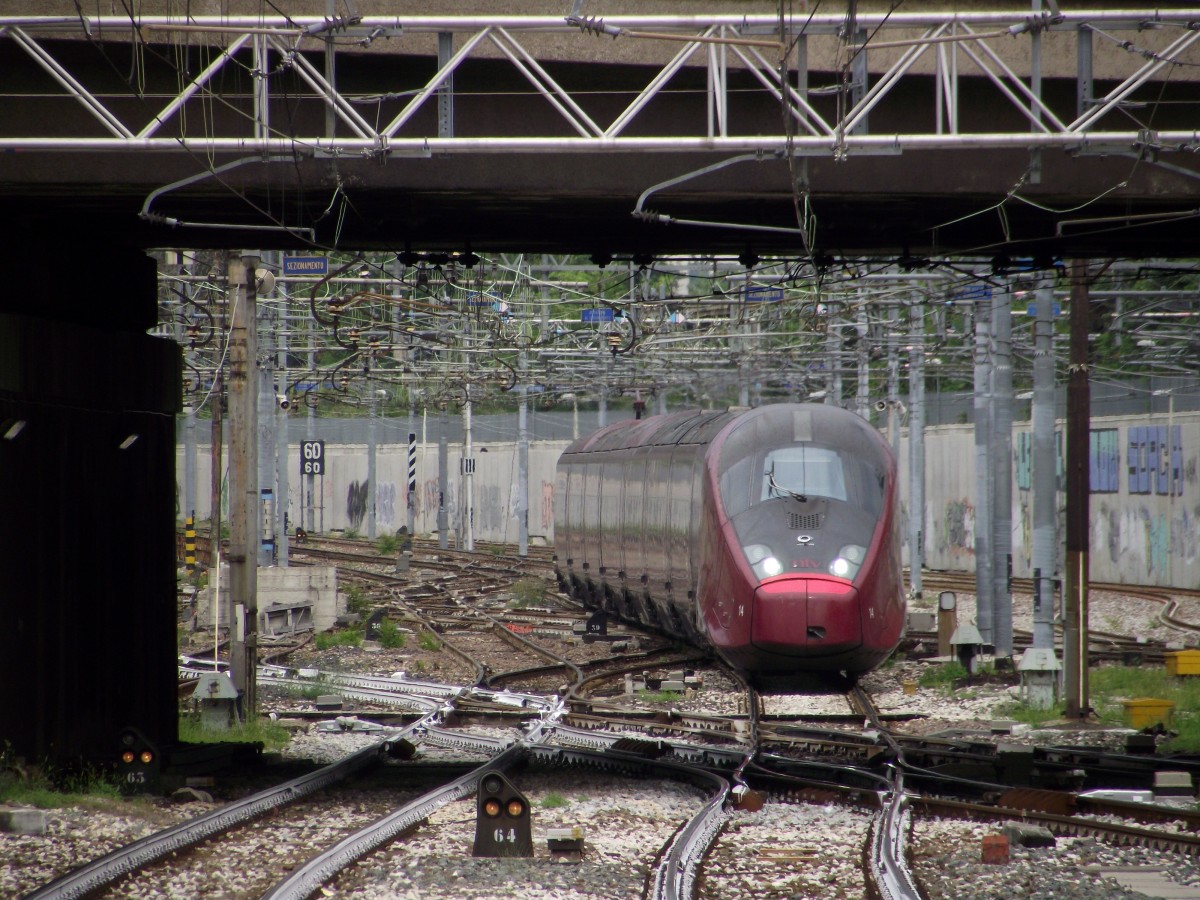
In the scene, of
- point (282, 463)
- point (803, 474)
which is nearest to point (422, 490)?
point (282, 463)

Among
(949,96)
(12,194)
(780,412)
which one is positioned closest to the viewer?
(949,96)

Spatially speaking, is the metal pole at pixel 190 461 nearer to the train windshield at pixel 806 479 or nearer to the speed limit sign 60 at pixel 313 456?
the speed limit sign 60 at pixel 313 456

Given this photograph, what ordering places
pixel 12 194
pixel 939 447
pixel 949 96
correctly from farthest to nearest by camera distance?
pixel 939 447 < pixel 12 194 < pixel 949 96

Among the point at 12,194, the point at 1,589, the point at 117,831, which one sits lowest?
the point at 117,831

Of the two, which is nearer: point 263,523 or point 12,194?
point 12,194

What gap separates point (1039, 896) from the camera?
28.3 ft

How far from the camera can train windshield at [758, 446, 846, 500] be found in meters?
15.2

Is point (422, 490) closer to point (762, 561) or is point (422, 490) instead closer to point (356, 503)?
point (356, 503)

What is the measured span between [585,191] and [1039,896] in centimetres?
522

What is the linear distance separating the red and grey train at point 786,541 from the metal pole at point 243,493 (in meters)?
4.44

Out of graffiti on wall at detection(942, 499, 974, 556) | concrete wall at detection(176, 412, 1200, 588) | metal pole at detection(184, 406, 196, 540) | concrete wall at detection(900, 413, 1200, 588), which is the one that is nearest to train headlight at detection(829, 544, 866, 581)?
concrete wall at detection(176, 412, 1200, 588)

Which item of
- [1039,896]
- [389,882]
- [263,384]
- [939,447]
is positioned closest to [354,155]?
[389,882]

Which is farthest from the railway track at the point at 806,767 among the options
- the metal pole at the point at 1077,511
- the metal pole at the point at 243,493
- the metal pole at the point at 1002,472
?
the metal pole at the point at 1002,472

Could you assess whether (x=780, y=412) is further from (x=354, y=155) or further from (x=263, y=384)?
(x=263, y=384)
